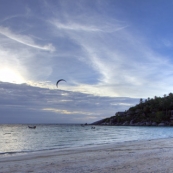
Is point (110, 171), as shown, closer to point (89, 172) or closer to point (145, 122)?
point (89, 172)

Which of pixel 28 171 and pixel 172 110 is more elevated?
pixel 172 110

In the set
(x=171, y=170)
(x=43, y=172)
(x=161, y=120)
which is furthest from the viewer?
(x=161, y=120)

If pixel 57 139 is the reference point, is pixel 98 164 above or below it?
above

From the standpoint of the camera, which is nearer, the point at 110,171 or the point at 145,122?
the point at 110,171

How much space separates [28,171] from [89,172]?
348cm

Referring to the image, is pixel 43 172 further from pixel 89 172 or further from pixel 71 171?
pixel 89 172

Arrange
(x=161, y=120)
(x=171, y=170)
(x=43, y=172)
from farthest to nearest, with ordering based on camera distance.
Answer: (x=161, y=120) → (x=43, y=172) → (x=171, y=170)

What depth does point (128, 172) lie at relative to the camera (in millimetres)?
10734

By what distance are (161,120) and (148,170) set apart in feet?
626

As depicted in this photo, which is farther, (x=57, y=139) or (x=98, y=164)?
(x=57, y=139)

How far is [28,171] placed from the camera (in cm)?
1230

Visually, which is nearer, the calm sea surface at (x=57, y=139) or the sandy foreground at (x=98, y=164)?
the sandy foreground at (x=98, y=164)

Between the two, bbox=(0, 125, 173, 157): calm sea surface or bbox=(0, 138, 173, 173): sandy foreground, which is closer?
bbox=(0, 138, 173, 173): sandy foreground

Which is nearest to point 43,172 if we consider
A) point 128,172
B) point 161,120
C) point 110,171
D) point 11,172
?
point 11,172
